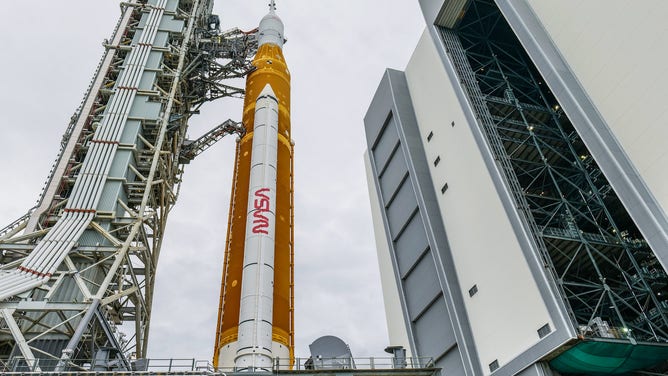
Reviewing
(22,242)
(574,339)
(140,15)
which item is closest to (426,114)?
(574,339)

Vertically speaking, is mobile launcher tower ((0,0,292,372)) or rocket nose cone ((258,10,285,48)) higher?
rocket nose cone ((258,10,285,48))

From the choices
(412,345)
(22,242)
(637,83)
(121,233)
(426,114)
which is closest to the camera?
(637,83)

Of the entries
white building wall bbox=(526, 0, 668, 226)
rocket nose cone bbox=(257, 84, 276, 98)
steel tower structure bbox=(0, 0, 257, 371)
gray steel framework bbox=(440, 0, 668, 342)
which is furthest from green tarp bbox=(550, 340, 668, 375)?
rocket nose cone bbox=(257, 84, 276, 98)

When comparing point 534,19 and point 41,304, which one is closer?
point 41,304

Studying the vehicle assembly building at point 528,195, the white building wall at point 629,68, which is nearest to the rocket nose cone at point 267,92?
the vehicle assembly building at point 528,195

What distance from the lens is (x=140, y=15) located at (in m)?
36.0

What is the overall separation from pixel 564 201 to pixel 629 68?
8.90 metres

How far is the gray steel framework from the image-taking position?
79.8ft

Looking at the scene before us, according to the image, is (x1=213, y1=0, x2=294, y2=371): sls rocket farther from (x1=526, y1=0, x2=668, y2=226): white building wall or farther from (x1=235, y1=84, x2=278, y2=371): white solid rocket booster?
(x1=526, y1=0, x2=668, y2=226): white building wall

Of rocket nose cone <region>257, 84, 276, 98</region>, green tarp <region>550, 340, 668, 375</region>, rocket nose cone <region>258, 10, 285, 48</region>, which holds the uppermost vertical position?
rocket nose cone <region>258, 10, 285, 48</region>

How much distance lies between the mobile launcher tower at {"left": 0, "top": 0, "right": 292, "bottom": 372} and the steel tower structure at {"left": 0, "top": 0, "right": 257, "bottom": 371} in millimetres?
72

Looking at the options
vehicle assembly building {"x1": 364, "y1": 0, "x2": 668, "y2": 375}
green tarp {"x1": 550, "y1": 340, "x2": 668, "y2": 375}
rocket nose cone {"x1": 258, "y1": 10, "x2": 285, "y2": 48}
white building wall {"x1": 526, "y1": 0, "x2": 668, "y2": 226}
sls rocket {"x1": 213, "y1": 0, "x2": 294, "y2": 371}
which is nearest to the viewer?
white building wall {"x1": 526, "y1": 0, "x2": 668, "y2": 226}

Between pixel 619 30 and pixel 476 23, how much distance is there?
17.3 metres

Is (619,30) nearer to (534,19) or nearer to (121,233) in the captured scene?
(534,19)
